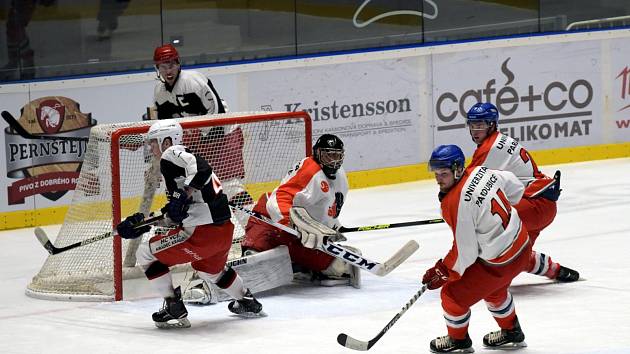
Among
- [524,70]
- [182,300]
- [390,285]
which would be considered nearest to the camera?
[182,300]

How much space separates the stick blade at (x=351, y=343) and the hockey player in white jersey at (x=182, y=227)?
3.35 feet

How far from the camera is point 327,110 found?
10.3 metres

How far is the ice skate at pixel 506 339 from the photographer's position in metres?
5.77

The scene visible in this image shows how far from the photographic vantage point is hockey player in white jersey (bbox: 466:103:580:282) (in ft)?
22.3

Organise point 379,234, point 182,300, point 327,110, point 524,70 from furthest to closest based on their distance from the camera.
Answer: point 524,70 → point 327,110 → point 379,234 → point 182,300

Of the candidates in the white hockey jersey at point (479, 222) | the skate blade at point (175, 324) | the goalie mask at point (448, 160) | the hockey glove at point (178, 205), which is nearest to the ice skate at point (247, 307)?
the skate blade at point (175, 324)

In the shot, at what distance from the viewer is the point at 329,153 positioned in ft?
23.0

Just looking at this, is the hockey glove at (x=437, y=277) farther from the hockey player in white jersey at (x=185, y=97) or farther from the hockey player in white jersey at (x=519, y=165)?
the hockey player in white jersey at (x=185, y=97)

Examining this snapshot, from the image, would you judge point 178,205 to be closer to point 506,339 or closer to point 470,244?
point 470,244

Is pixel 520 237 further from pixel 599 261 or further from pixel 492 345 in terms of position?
pixel 599 261

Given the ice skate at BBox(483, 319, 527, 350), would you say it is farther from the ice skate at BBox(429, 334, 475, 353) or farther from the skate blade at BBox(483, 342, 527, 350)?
the ice skate at BBox(429, 334, 475, 353)

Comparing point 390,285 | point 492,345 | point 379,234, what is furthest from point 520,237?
point 379,234

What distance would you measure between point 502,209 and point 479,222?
135mm

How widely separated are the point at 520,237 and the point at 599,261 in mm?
2243
